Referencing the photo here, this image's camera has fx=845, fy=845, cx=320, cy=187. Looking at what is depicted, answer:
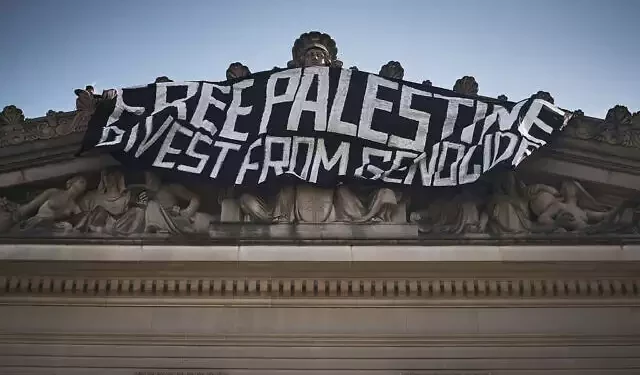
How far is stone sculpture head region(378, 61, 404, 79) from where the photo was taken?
640 inches

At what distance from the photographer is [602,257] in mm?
13500

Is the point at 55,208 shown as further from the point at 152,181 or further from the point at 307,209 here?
the point at 307,209

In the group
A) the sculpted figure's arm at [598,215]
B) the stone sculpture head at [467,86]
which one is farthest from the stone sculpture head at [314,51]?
the sculpted figure's arm at [598,215]

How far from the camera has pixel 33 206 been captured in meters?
14.5

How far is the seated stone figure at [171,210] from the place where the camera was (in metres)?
14.1

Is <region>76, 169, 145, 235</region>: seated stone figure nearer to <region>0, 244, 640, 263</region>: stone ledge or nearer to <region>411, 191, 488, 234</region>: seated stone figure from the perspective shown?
<region>0, 244, 640, 263</region>: stone ledge

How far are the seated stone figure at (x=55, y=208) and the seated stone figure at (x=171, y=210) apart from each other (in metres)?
1.21

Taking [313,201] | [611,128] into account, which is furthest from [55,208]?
[611,128]

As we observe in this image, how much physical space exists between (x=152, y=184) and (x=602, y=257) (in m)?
7.60

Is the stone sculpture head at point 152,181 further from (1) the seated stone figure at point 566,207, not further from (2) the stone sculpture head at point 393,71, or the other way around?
(1) the seated stone figure at point 566,207

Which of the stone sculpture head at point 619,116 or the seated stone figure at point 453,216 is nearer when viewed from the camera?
the seated stone figure at point 453,216

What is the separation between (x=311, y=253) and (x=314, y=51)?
192 inches

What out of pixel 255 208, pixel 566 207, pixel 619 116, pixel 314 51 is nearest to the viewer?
pixel 255 208

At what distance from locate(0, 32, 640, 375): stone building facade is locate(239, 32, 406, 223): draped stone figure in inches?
1.1
